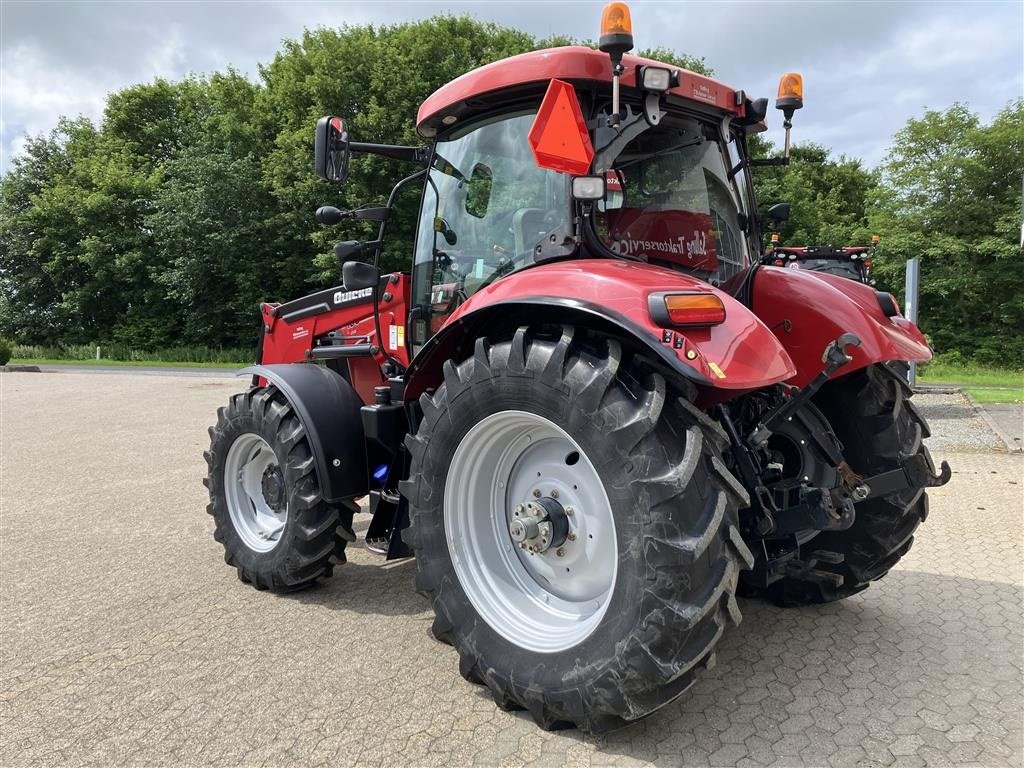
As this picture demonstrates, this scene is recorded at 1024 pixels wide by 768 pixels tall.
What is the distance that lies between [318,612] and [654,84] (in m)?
2.97

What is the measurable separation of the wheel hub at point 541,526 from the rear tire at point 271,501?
1359mm

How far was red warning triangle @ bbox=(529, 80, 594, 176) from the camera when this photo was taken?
2.58m

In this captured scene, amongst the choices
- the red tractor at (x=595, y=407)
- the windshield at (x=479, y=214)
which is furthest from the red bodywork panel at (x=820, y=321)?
the windshield at (x=479, y=214)

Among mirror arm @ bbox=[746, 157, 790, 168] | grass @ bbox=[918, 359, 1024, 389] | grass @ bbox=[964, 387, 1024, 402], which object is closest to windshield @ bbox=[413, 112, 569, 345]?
mirror arm @ bbox=[746, 157, 790, 168]

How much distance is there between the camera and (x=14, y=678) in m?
2.96

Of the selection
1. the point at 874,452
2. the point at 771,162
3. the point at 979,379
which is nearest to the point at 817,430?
the point at 874,452

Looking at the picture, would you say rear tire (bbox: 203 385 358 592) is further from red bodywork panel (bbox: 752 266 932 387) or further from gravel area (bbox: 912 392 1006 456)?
gravel area (bbox: 912 392 1006 456)

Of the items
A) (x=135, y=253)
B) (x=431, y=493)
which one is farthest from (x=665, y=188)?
(x=135, y=253)

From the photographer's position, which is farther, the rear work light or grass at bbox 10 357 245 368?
grass at bbox 10 357 245 368

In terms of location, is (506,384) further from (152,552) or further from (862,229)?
(862,229)

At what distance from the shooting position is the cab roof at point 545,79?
2.75m

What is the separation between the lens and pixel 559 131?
2596 mm

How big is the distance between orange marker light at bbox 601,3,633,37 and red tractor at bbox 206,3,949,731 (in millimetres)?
21

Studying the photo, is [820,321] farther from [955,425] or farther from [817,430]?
[955,425]
